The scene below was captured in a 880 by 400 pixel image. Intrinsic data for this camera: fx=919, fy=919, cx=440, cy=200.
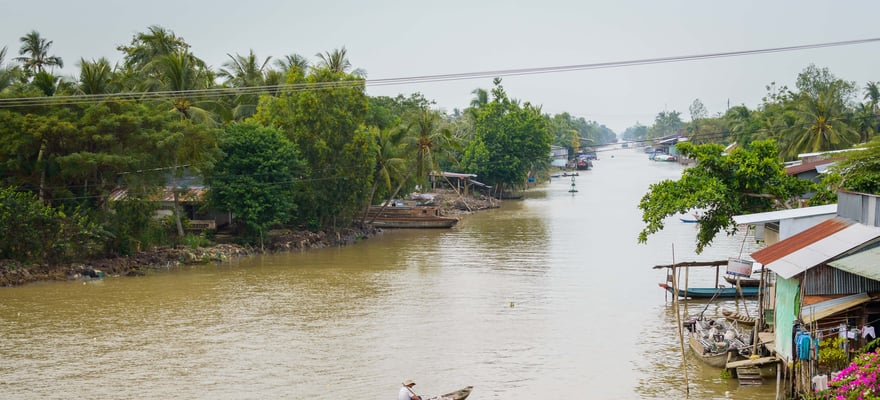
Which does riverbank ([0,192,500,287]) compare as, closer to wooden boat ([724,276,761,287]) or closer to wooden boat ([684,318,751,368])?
wooden boat ([724,276,761,287])

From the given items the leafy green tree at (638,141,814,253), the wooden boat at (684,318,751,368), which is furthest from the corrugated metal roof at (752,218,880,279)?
the leafy green tree at (638,141,814,253)

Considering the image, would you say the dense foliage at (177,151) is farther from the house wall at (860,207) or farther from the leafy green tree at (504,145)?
the house wall at (860,207)

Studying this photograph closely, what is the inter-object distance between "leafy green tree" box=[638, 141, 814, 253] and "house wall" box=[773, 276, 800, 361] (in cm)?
545

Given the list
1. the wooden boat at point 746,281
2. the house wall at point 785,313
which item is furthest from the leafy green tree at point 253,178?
the house wall at point 785,313

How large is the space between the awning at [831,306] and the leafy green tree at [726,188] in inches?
275

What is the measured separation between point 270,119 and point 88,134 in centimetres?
856

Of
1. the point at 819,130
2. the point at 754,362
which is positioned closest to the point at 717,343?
the point at 754,362

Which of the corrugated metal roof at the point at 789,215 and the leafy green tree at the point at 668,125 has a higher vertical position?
the leafy green tree at the point at 668,125

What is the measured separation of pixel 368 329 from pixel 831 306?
10.5 m

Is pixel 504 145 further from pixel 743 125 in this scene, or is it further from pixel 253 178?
pixel 253 178

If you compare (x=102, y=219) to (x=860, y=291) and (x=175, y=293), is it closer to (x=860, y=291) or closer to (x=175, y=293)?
(x=175, y=293)

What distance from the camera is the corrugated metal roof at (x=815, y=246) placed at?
13.2 meters

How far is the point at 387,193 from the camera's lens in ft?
134

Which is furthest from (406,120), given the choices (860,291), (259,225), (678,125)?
(678,125)
